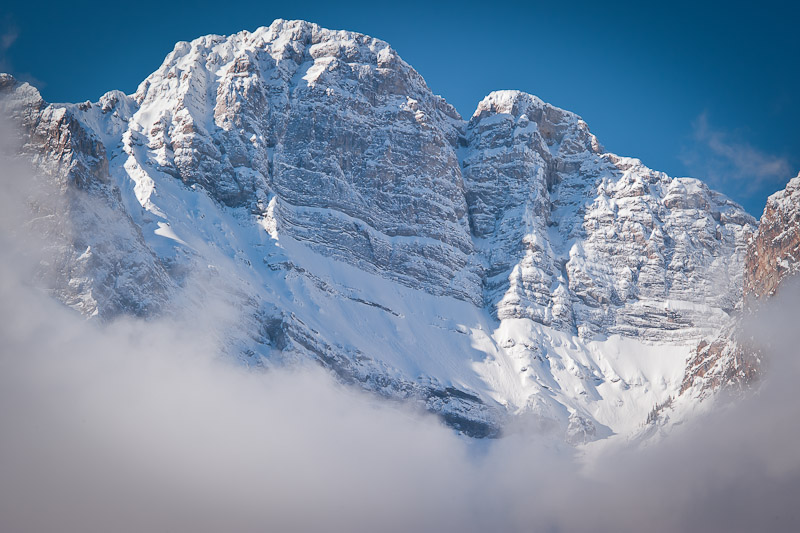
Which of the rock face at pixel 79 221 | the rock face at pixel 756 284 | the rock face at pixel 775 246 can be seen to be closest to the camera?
the rock face at pixel 79 221

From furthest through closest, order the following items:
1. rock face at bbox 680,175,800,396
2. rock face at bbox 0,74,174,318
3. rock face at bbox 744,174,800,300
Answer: rock face at bbox 744,174,800,300
rock face at bbox 680,175,800,396
rock face at bbox 0,74,174,318

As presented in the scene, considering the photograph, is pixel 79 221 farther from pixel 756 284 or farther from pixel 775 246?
pixel 775 246

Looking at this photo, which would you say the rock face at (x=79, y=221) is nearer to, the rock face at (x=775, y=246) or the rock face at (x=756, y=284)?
the rock face at (x=756, y=284)

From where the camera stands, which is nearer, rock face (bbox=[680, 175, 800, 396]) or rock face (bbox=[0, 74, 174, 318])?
rock face (bbox=[0, 74, 174, 318])

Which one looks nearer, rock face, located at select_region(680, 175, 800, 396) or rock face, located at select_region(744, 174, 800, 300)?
rock face, located at select_region(680, 175, 800, 396)

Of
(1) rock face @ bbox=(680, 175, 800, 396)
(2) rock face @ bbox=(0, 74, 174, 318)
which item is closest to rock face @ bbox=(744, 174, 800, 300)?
(1) rock face @ bbox=(680, 175, 800, 396)

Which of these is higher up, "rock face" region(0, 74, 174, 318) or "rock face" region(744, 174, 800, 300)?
"rock face" region(744, 174, 800, 300)

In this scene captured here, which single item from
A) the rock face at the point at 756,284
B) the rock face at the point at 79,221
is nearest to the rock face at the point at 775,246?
the rock face at the point at 756,284

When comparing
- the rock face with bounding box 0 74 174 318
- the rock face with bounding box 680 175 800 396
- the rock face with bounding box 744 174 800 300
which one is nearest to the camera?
the rock face with bounding box 0 74 174 318

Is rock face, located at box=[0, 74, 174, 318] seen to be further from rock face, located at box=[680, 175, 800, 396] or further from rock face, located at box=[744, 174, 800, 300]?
rock face, located at box=[744, 174, 800, 300]

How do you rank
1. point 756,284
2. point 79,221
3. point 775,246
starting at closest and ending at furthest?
point 79,221 → point 775,246 → point 756,284

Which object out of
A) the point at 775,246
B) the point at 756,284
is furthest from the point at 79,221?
the point at 775,246

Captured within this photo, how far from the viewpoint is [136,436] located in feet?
516

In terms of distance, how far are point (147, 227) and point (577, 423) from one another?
83.9 metres
